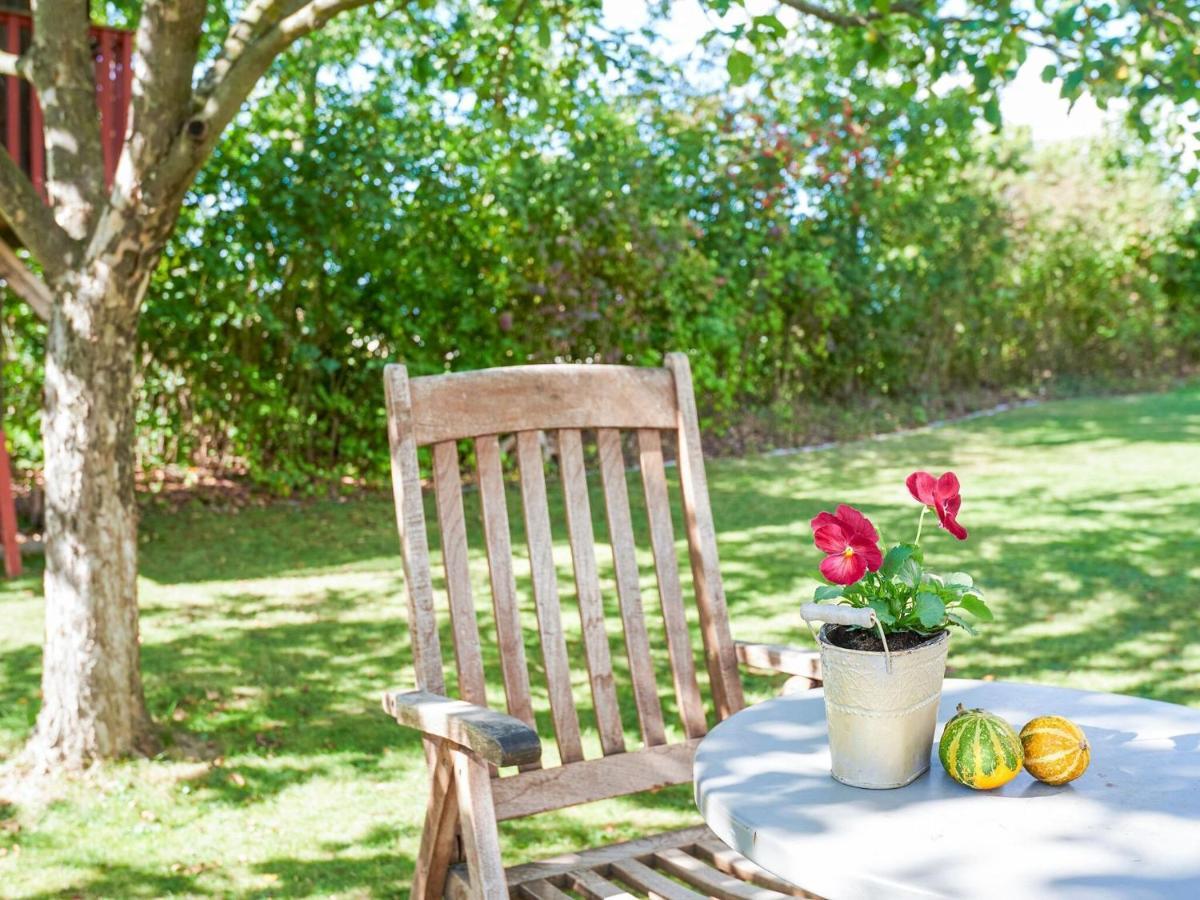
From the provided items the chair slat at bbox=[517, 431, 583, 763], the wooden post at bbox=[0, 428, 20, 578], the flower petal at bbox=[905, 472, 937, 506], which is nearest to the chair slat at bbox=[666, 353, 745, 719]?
the chair slat at bbox=[517, 431, 583, 763]

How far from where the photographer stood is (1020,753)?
160 cm

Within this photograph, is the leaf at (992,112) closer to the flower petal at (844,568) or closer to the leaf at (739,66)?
the leaf at (739,66)

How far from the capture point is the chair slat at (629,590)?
8.20 ft

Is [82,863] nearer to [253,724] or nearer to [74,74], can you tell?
[253,724]

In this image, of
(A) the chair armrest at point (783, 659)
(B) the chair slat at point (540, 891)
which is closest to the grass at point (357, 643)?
(B) the chair slat at point (540, 891)

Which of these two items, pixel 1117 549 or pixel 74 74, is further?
pixel 1117 549

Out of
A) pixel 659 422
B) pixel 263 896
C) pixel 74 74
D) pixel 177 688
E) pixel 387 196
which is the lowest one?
pixel 263 896

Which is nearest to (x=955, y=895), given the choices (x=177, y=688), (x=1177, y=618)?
(x=177, y=688)

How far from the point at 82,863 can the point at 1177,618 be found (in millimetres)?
4323

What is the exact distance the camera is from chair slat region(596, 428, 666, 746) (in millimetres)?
2498

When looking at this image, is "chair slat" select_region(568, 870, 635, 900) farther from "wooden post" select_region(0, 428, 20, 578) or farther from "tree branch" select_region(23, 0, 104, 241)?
"wooden post" select_region(0, 428, 20, 578)

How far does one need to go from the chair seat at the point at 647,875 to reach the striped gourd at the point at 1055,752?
0.63 metres

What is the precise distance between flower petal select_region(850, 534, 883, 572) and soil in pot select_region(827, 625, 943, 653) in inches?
3.5

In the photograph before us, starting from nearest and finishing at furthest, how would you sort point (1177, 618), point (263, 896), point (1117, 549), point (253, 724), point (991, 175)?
point (263, 896)
point (253, 724)
point (1177, 618)
point (1117, 549)
point (991, 175)
